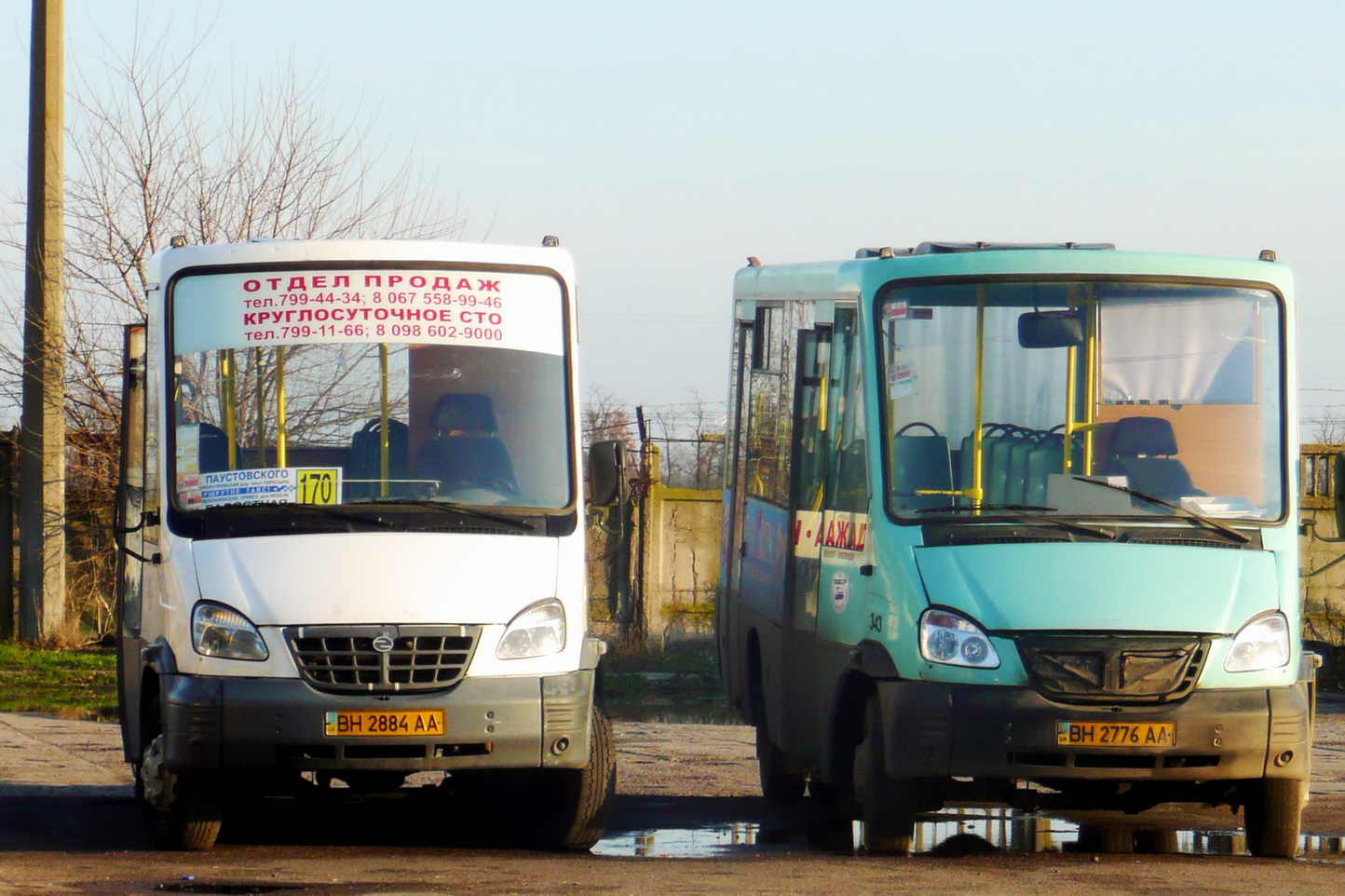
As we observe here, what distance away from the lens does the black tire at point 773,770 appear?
10828 mm

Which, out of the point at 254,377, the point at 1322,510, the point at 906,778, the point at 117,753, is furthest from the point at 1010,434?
the point at 1322,510

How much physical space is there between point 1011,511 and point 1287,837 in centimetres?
178

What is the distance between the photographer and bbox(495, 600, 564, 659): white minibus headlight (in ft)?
27.1

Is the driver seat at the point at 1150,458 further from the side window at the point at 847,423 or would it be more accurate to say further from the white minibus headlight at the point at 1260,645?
the side window at the point at 847,423

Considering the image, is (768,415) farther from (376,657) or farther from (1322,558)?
(1322,558)

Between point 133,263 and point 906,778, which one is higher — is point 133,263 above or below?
above

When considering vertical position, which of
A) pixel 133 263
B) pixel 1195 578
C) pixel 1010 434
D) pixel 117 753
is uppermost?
pixel 133 263

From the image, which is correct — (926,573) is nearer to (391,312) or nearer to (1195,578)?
(1195,578)

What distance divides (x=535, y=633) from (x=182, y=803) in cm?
167

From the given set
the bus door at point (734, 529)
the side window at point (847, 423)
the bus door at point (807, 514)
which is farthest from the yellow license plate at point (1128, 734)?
the bus door at point (734, 529)

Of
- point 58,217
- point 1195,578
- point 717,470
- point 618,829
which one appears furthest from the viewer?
point 717,470

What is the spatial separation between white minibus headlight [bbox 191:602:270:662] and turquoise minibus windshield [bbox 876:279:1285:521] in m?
2.67

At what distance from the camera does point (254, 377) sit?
8.70 m

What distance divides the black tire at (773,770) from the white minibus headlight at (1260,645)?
309cm
